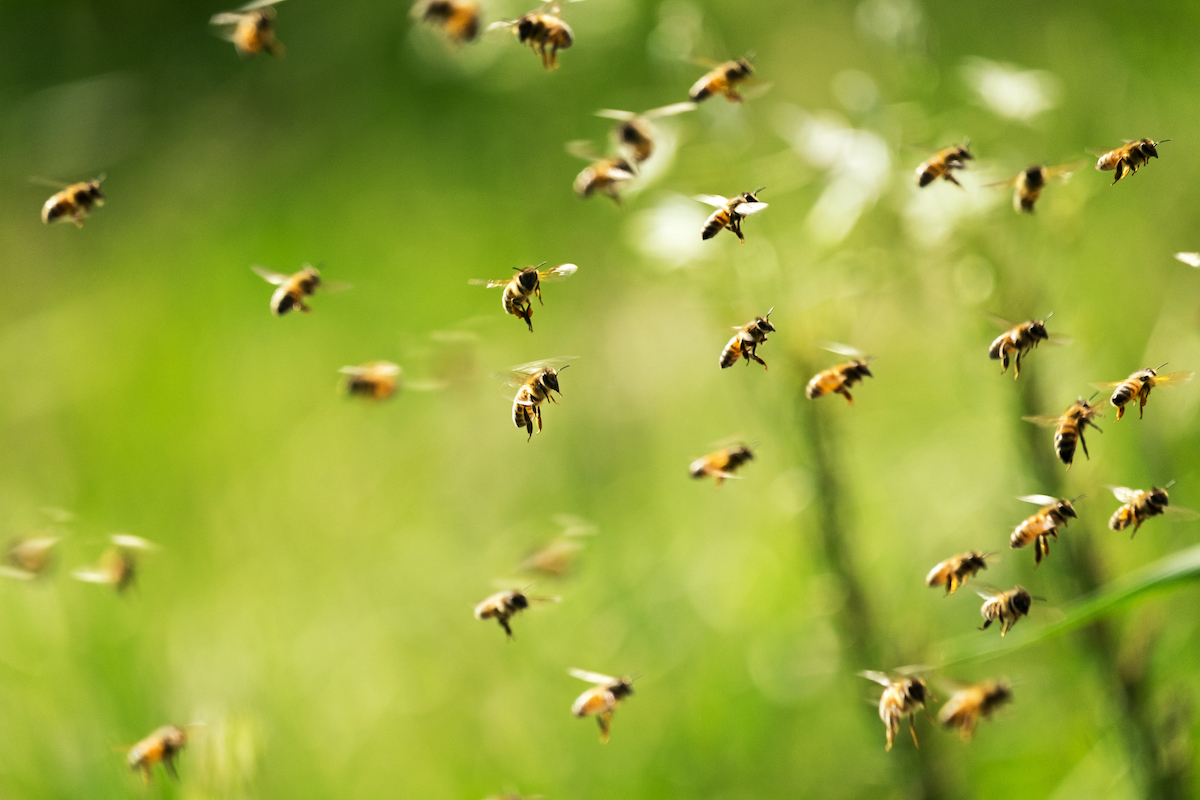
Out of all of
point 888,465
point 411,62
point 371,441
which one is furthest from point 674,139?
point 411,62

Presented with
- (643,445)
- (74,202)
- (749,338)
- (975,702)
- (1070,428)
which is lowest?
(975,702)

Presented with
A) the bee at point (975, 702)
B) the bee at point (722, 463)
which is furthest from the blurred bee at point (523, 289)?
the bee at point (975, 702)

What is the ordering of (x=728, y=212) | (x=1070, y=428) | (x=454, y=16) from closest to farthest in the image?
(x=1070, y=428), (x=728, y=212), (x=454, y=16)

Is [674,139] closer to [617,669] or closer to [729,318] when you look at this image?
[729,318]

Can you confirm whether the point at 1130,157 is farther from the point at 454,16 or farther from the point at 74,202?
the point at 74,202

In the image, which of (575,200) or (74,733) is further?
(575,200)

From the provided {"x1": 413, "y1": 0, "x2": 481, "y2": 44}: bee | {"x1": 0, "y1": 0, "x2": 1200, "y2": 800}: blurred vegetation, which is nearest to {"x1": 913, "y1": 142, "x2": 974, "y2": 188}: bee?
{"x1": 0, "y1": 0, "x2": 1200, "y2": 800}: blurred vegetation

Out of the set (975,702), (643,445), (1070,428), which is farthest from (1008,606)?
(643,445)
